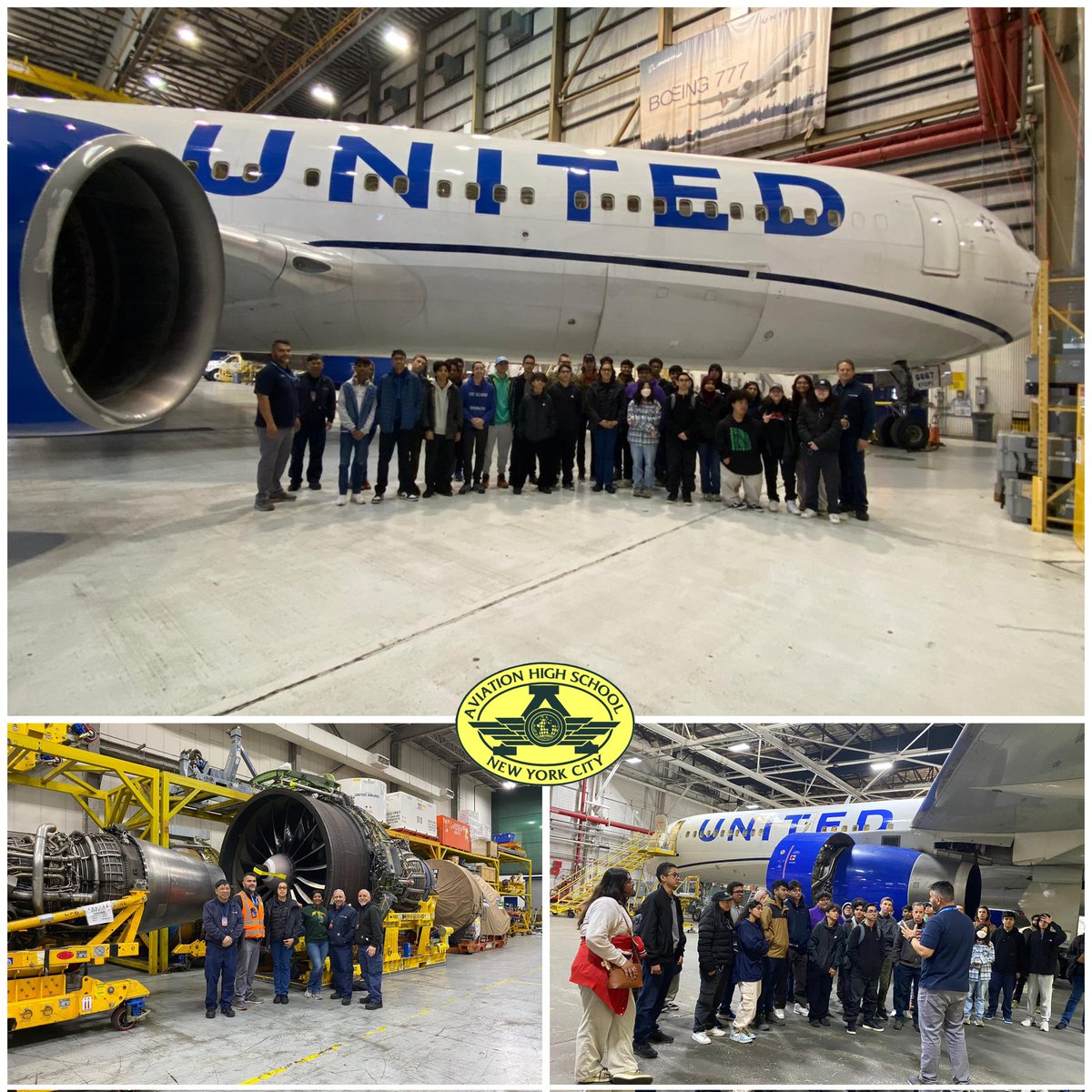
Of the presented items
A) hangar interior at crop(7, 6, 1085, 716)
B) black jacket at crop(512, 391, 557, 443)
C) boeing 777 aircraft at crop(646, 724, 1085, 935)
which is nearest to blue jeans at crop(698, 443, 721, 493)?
hangar interior at crop(7, 6, 1085, 716)

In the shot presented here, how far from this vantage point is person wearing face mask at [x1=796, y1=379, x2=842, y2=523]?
233 inches

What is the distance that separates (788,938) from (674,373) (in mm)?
4581

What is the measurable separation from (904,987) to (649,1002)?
2.77 meters

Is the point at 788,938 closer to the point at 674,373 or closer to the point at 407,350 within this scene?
the point at 674,373

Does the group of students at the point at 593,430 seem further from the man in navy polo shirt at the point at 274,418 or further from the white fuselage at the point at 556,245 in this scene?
the white fuselage at the point at 556,245

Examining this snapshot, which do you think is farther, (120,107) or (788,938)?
(120,107)

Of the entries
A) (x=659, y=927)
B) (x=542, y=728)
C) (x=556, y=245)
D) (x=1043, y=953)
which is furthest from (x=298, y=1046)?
(x=556, y=245)

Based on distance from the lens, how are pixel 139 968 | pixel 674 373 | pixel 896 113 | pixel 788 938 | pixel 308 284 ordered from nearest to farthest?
pixel 788 938, pixel 139 968, pixel 674 373, pixel 308 284, pixel 896 113

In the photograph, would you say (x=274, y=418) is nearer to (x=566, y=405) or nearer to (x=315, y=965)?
(x=566, y=405)

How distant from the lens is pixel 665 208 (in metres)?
8.91

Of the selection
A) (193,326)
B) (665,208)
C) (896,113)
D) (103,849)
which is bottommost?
(103,849)

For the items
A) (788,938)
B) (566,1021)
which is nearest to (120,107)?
(566,1021)

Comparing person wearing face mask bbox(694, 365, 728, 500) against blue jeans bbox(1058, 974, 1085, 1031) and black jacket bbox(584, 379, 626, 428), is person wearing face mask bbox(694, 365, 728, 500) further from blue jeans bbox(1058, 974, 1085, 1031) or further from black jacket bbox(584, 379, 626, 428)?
blue jeans bbox(1058, 974, 1085, 1031)

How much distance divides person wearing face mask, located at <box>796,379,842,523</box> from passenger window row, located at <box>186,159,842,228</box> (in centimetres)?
406
